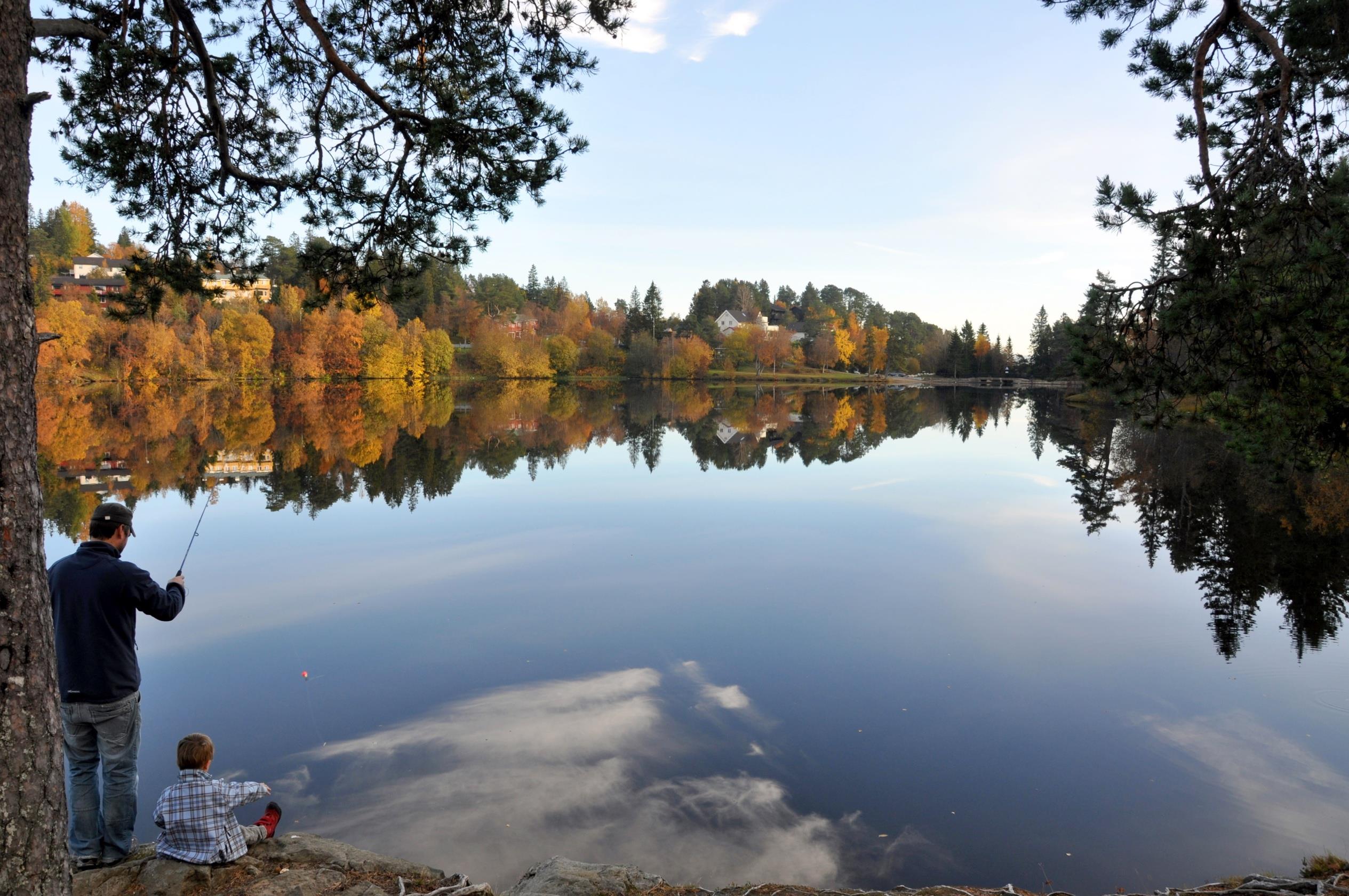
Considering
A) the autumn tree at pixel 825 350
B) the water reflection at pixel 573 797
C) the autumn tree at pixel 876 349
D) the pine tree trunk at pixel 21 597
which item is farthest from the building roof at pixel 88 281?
the pine tree trunk at pixel 21 597

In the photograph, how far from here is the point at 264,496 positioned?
56.4ft

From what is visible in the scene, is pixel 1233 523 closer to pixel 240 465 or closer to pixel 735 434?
pixel 735 434

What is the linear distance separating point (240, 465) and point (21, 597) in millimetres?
20656

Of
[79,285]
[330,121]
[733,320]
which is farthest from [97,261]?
[330,121]

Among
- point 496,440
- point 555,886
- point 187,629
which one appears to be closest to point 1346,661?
point 555,886

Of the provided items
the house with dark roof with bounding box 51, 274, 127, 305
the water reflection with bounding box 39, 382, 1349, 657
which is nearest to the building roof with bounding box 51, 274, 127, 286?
the house with dark roof with bounding box 51, 274, 127, 305

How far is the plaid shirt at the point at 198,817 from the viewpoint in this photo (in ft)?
13.3

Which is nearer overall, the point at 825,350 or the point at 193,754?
the point at 193,754

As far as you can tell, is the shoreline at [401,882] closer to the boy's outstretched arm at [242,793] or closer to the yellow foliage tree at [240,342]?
the boy's outstretched arm at [242,793]

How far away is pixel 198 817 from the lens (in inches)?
161

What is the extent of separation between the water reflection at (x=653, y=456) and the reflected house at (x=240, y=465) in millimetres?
101

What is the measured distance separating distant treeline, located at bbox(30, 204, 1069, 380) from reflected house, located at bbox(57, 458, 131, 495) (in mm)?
17396

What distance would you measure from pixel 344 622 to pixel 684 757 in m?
5.14

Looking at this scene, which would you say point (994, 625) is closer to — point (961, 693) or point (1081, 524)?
point (961, 693)
